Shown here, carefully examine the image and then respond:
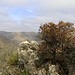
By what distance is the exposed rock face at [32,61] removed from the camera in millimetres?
7410

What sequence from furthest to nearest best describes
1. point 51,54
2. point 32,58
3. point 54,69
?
point 32,58
point 51,54
point 54,69

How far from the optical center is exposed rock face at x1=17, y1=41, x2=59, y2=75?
7.41 meters

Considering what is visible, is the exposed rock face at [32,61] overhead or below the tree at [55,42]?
below

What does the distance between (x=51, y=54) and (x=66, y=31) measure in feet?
6.71

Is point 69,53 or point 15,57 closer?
point 69,53

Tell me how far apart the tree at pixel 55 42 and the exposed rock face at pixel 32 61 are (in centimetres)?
60

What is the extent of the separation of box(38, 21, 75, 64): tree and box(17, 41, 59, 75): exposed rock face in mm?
597

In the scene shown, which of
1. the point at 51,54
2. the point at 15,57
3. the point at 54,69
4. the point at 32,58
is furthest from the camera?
the point at 15,57

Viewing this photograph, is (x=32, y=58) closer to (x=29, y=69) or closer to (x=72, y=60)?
(x=29, y=69)

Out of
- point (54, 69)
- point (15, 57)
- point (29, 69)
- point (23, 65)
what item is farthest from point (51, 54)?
point (15, 57)

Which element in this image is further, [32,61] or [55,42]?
[32,61]

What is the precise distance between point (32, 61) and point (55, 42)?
7.86ft

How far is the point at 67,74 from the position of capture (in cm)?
764

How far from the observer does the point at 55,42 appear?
7.96 metres
